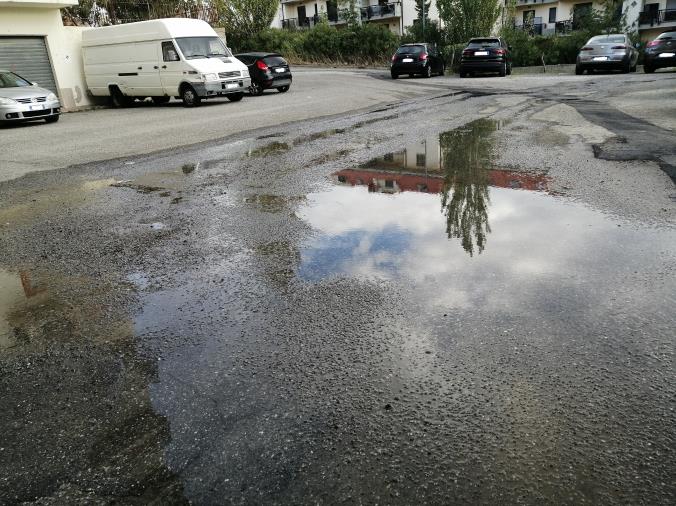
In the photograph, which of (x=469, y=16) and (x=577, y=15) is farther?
(x=577, y=15)

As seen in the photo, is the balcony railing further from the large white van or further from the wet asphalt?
the wet asphalt

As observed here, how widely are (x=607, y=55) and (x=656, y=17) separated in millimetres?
34772

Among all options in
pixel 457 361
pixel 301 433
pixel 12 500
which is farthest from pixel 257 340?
pixel 12 500

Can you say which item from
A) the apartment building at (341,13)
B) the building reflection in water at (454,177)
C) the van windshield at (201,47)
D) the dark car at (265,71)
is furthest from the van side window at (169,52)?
the apartment building at (341,13)

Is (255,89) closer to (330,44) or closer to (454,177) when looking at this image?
(454,177)

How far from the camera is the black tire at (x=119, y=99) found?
782 inches

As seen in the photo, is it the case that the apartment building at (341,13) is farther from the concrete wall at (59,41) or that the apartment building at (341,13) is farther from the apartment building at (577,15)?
the concrete wall at (59,41)

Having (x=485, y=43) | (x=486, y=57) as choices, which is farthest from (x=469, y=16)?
(x=486, y=57)

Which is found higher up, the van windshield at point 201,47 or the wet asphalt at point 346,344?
the van windshield at point 201,47

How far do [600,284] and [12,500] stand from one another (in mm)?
3346

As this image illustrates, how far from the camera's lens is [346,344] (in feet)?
9.93

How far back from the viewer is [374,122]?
12305 millimetres

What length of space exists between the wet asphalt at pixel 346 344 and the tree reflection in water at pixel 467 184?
0.05 meters

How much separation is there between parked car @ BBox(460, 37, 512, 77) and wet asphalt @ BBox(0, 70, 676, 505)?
66.8 ft
